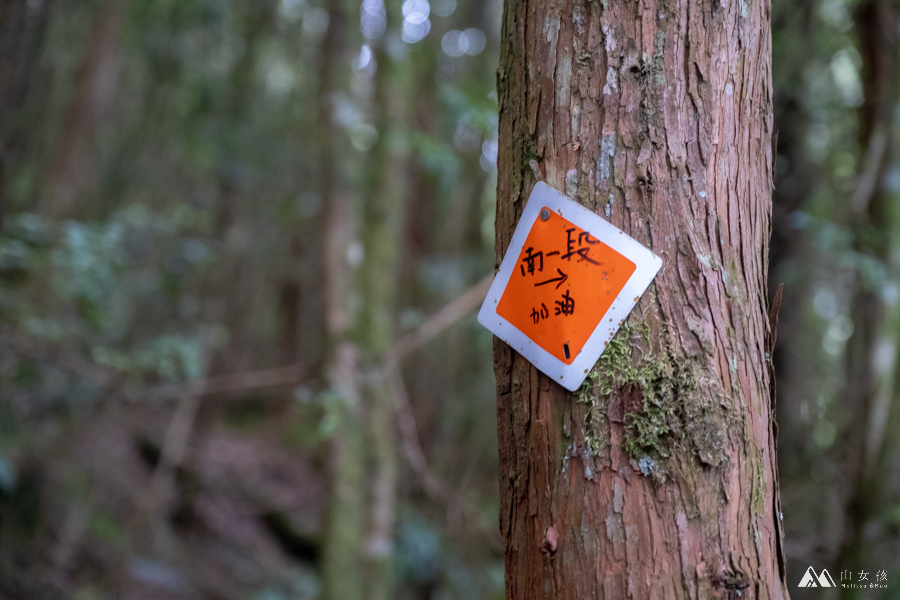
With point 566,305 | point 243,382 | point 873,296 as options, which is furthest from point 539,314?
point 243,382

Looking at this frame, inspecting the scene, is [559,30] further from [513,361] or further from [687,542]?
[687,542]

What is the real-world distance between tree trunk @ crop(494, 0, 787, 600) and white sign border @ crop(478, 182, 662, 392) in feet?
0.05

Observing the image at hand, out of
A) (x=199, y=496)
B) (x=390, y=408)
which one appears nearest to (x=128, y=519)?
(x=199, y=496)

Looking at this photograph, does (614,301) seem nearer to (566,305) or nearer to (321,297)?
(566,305)

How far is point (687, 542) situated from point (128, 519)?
6.68 meters

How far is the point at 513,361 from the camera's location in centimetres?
110

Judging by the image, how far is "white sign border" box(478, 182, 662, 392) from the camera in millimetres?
989

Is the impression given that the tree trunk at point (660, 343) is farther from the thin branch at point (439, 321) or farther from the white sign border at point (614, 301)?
the thin branch at point (439, 321)

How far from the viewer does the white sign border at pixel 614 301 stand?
3.25 feet

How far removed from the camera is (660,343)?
977mm

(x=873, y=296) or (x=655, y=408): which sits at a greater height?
(x=655, y=408)

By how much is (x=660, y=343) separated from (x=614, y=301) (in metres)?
0.09

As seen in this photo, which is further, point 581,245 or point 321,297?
point 321,297

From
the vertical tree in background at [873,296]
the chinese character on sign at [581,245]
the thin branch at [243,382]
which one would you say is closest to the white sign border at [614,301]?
the chinese character on sign at [581,245]
